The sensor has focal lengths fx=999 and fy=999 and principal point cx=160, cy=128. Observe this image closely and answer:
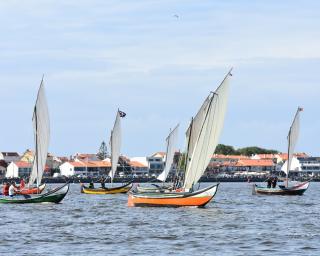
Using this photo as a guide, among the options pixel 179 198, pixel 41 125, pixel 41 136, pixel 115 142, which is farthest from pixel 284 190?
pixel 179 198

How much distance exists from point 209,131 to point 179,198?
6.25 metres

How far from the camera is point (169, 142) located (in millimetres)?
138125

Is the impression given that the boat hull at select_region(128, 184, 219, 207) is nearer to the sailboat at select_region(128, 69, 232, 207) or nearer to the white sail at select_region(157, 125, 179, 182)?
the sailboat at select_region(128, 69, 232, 207)

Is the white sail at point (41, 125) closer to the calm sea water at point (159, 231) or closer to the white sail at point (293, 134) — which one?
the calm sea water at point (159, 231)

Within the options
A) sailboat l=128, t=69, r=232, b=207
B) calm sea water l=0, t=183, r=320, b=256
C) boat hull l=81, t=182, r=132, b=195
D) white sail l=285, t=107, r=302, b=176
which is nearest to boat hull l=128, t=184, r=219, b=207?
sailboat l=128, t=69, r=232, b=207

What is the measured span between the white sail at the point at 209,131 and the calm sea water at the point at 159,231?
3.45m

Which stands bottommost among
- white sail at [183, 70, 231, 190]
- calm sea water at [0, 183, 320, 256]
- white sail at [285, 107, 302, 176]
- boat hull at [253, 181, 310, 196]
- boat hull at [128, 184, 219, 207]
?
calm sea water at [0, 183, 320, 256]

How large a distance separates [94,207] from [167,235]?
34165 mm

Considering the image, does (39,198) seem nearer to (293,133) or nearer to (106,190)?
(106,190)

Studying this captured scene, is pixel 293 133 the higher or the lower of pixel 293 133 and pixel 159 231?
the higher

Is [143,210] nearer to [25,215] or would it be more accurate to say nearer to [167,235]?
[25,215]

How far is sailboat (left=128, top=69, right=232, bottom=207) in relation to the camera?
77875mm

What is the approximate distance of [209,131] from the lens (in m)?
78.7

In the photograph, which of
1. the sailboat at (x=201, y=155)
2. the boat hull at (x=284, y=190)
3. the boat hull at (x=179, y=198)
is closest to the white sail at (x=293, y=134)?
the boat hull at (x=284, y=190)
